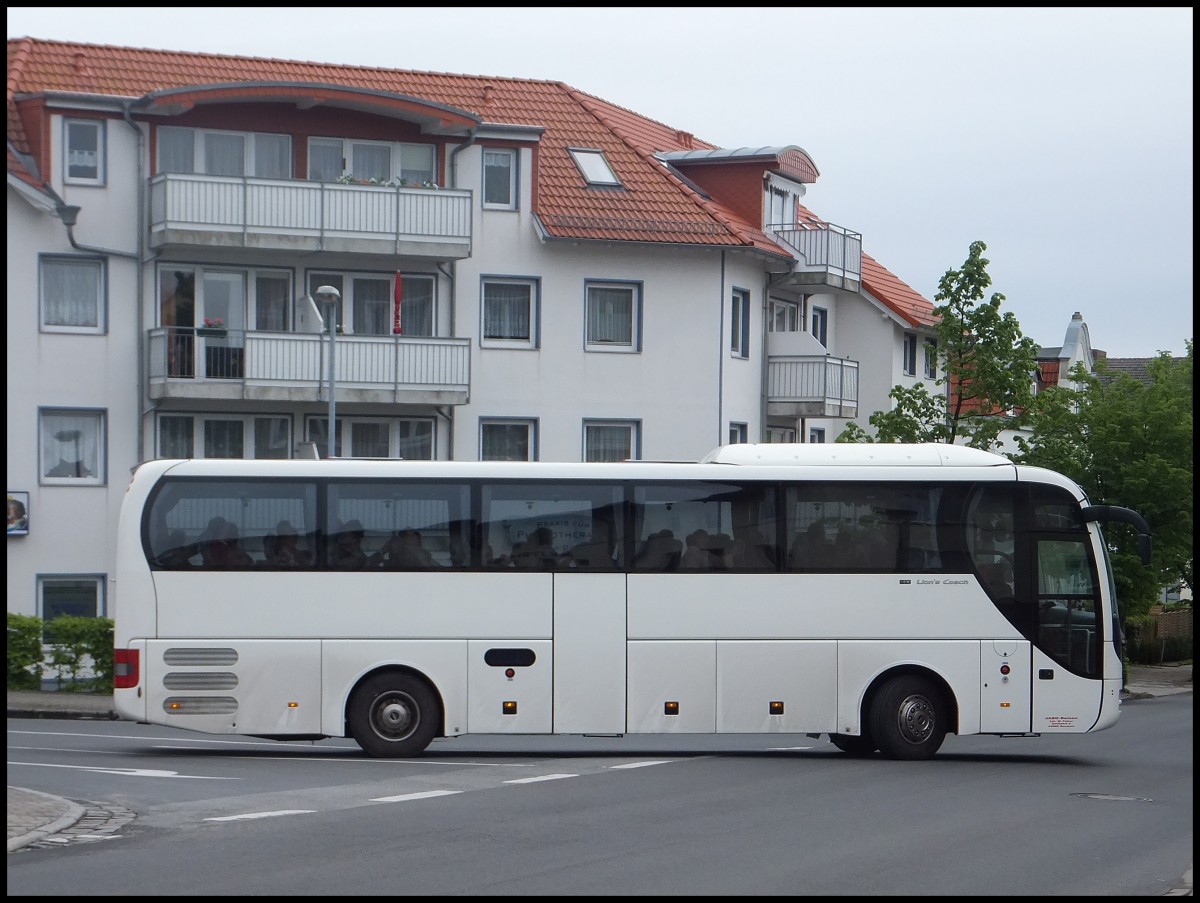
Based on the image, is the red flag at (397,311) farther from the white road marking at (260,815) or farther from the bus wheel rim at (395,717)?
the white road marking at (260,815)

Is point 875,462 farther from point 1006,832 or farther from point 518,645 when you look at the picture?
point 1006,832

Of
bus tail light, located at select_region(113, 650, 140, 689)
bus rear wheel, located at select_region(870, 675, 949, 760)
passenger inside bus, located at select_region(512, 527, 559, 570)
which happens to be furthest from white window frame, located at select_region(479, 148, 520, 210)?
bus rear wheel, located at select_region(870, 675, 949, 760)

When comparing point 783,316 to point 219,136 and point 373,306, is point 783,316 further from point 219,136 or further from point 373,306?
point 219,136

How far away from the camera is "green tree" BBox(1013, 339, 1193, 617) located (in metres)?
37.2

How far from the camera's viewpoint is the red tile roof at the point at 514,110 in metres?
32.2

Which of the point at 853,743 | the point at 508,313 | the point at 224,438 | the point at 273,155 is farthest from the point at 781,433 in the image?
the point at 853,743

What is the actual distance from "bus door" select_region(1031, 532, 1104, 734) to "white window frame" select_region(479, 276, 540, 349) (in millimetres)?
18489

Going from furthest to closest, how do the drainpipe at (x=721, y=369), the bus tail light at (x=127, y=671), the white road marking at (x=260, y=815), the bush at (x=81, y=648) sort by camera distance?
the drainpipe at (x=721, y=369)
the bush at (x=81, y=648)
the bus tail light at (x=127, y=671)
the white road marking at (x=260, y=815)

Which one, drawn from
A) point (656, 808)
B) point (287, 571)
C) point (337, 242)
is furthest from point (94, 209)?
point (656, 808)

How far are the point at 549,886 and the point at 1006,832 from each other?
14.0 feet

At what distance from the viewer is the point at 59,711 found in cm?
2580

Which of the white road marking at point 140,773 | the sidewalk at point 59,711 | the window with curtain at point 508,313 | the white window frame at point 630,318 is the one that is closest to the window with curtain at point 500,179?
the window with curtain at point 508,313

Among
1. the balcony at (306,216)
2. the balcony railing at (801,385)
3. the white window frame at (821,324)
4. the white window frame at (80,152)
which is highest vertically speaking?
the white window frame at (80,152)

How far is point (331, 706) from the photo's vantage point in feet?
56.5
